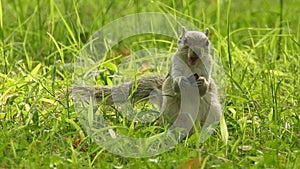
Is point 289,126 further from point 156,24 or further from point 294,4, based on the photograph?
point 294,4

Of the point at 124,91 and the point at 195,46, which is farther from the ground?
the point at 195,46

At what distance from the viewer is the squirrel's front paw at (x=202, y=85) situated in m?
3.25

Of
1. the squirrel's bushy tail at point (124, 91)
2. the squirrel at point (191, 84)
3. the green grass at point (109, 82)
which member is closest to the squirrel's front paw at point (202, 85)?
the squirrel at point (191, 84)

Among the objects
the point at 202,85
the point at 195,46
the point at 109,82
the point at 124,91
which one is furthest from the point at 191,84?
the point at 109,82

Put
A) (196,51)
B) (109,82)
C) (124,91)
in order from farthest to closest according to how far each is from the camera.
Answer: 1. (109,82)
2. (124,91)
3. (196,51)

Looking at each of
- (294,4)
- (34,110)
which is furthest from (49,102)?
(294,4)

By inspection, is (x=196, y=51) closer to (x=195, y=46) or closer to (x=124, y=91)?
(x=195, y=46)

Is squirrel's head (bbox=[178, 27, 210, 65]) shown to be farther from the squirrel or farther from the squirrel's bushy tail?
the squirrel's bushy tail

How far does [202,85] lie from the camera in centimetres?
327

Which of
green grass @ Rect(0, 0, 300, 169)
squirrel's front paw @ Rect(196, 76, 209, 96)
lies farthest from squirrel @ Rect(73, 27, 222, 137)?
green grass @ Rect(0, 0, 300, 169)

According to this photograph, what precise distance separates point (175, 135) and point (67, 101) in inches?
21.1

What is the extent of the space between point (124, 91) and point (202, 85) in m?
0.63

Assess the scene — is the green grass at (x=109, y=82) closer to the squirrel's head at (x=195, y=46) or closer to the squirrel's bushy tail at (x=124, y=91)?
the squirrel's bushy tail at (x=124, y=91)

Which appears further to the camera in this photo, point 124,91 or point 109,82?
point 109,82
